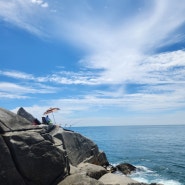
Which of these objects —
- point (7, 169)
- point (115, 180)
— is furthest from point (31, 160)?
point (115, 180)

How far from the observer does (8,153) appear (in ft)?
53.6

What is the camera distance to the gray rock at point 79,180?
16487 millimetres

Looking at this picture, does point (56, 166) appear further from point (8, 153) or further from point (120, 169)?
point (120, 169)

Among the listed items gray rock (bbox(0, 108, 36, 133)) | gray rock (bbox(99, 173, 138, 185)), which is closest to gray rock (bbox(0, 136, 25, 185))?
gray rock (bbox(0, 108, 36, 133))

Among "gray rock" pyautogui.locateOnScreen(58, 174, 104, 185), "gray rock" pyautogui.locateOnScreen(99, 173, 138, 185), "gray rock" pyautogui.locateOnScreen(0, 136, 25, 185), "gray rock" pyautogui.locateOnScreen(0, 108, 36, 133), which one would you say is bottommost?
"gray rock" pyautogui.locateOnScreen(99, 173, 138, 185)

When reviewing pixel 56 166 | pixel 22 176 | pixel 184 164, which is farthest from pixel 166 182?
pixel 22 176

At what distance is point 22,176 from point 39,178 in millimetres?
1163

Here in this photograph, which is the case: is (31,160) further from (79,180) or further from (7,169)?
(79,180)

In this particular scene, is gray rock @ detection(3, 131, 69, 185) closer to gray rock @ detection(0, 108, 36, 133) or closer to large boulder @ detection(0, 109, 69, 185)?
large boulder @ detection(0, 109, 69, 185)

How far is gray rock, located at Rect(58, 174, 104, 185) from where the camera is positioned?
54.1 ft

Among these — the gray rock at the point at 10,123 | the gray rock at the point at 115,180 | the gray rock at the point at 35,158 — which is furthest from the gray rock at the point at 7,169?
the gray rock at the point at 115,180

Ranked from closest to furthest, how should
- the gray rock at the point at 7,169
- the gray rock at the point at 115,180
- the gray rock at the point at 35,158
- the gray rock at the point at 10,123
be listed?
the gray rock at the point at 7,169, the gray rock at the point at 35,158, the gray rock at the point at 10,123, the gray rock at the point at 115,180

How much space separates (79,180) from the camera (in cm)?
1688

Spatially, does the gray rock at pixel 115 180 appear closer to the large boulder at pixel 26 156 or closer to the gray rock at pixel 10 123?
the large boulder at pixel 26 156
